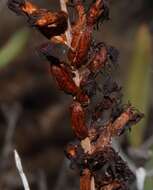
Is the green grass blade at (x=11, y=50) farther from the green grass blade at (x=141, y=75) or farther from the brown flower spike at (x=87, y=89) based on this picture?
the brown flower spike at (x=87, y=89)

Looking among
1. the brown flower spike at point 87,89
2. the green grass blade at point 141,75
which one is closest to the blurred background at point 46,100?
the green grass blade at point 141,75

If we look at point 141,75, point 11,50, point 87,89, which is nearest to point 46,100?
point 141,75

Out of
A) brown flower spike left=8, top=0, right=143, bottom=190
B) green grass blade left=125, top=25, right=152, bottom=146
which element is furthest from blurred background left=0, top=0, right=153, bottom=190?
brown flower spike left=8, top=0, right=143, bottom=190

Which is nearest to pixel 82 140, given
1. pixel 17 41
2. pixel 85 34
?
pixel 85 34

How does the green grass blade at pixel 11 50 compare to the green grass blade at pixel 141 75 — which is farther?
the green grass blade at pixel 141 75

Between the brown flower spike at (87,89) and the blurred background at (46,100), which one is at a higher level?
the brown flower spike at (87,89)

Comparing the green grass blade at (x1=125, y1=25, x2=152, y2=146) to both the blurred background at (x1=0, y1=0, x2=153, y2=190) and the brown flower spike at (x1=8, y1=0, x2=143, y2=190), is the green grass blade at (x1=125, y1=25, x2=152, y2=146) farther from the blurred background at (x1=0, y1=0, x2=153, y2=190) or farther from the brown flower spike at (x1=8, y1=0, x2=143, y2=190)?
the brown flower spike at (x1=8, y1=0, x2=143, y2=190)
